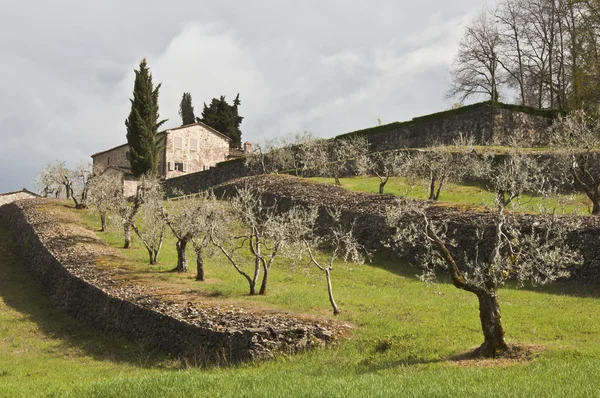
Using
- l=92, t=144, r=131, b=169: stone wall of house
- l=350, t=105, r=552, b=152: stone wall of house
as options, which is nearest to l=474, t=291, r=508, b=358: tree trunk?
l=350, t=105, r=552, b=152: stone wall of house

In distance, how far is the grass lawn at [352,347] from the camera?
12.2 metres

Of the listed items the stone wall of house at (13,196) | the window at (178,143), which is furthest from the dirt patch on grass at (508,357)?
the window at (178,143)

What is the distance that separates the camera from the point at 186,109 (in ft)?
355

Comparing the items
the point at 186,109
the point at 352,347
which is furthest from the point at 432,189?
the point at 186,109

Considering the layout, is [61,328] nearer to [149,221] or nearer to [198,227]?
[198,227]

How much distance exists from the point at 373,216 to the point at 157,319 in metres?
19.9

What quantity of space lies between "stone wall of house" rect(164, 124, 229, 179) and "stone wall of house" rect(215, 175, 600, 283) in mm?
23423

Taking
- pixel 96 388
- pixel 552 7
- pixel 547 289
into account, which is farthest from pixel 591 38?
pixel 96 388

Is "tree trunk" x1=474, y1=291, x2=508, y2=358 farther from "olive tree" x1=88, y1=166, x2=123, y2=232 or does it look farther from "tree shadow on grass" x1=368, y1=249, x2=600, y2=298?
"olive tree" x1=88, y1=166, x2=123, y2=232

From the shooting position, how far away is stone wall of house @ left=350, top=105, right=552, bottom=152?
57.0 meters

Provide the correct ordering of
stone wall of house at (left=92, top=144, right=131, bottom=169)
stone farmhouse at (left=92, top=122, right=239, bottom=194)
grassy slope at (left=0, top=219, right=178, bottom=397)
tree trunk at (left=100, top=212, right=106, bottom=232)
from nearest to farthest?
1. grassy slope at (left=0, top=219, right=178, bottom=397)
2. tree trunk at (left=100, top=212, right=106, bottom=232)
3. stone farmhouse at (left=92, top=122, right=239, bottom=194)
4. stone wall of house at (left=92, top=144, right=131, bottom=169)

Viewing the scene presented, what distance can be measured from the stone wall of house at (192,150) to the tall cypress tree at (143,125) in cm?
1102

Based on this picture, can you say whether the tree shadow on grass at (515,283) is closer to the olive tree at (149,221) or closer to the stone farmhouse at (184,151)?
the olive tree at (149,221)

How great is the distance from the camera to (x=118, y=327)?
83.3 ft
